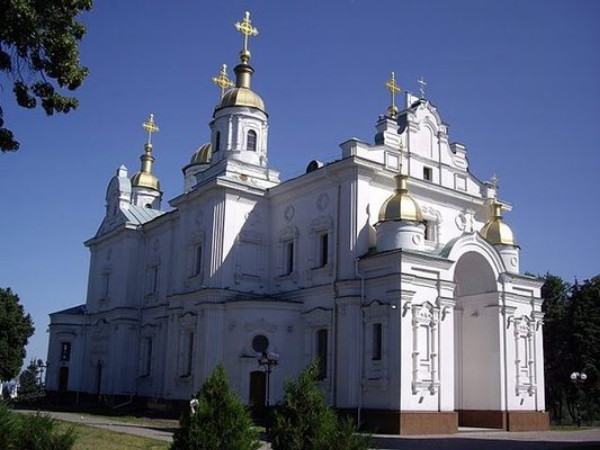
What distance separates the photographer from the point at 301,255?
31.0 meters

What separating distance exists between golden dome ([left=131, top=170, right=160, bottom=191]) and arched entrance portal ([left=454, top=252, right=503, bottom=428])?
2593 cm

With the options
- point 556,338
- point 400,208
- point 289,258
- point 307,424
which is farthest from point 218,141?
point 307,424

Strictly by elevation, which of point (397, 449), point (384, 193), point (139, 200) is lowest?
point (397, 449)

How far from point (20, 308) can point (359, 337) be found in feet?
100

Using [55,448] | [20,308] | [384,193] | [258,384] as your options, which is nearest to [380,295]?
[384,193]

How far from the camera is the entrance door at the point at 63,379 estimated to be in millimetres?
44969

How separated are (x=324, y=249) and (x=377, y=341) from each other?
207 inches

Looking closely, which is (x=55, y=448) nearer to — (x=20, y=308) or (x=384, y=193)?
(x=384, y=193)

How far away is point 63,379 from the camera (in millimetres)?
45219

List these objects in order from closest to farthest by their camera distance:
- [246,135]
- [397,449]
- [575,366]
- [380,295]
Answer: [397,449] < [380,295] < [246,135] < [575,366]

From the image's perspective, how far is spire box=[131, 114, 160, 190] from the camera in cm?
4920

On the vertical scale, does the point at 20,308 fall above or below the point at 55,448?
above

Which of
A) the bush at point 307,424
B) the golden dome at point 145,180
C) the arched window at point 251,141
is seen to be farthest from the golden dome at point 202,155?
the bush at point 307,424

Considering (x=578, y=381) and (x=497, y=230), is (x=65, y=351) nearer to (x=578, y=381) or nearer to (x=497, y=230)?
(x=497, y=230)
